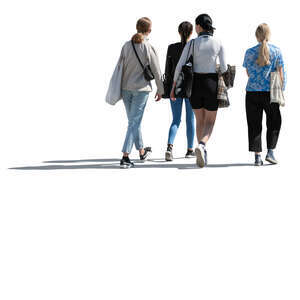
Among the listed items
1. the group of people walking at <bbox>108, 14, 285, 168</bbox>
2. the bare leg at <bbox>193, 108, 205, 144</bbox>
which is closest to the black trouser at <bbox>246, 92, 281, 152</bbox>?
the group of people walking at <bbox>108, 14, 285, 168</bbox>

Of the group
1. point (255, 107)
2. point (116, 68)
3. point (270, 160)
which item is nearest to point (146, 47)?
point (116, 68)

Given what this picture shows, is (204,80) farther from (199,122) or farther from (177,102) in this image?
(177,102)

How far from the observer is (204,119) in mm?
10984

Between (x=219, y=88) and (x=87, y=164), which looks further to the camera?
(x=87, y=164)

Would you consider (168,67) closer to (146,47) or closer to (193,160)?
(146,47)

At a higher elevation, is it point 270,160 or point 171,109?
point 171,109

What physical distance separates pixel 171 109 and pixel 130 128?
1.30 metres

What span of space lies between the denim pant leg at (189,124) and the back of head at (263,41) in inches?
77.6

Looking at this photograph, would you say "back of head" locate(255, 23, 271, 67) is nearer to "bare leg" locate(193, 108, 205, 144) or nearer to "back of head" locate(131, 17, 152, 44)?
"bare leg" locate(193, 108, 205, 144)

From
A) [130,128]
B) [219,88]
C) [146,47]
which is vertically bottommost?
[130,128]

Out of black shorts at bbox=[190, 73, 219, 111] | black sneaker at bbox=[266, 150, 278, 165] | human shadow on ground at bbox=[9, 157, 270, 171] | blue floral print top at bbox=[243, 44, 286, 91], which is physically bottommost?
human shadow on ground at bbox=[9, 157, 270, 171]

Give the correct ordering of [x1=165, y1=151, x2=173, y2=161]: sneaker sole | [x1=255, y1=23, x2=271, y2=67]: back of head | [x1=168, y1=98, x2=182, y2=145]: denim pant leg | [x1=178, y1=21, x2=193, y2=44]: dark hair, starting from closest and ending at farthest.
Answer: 1. [x1=255, y1=23, x2=271, y2=67]: back of head
2. [x1=178, y1=21, x2=193, y2=44]: dark hair
3. [x1=168, y1=98, x2=182, y2=145]: denim pant leg
4. [x1=165, y1=151, x2=173, y2=161]: sneaker sole

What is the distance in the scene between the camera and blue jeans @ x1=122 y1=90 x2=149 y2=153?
35.4ft

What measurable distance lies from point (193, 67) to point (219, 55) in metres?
0.52
